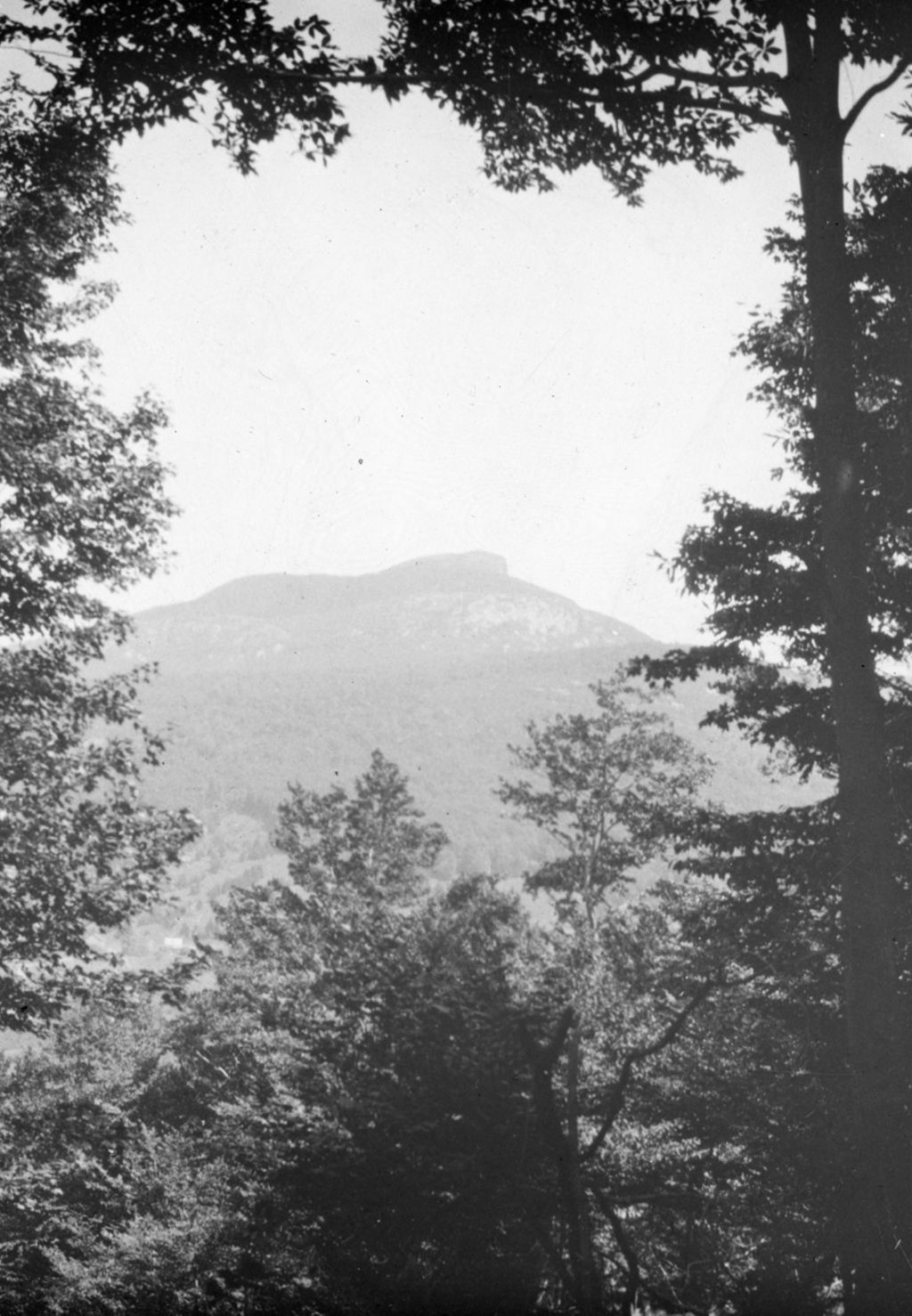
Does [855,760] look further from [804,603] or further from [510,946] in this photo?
[510,946]

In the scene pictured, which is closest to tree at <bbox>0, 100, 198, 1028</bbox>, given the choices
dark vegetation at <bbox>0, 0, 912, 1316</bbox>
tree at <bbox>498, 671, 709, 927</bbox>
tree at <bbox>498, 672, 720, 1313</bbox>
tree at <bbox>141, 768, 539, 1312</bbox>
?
dark vegetation at <bbox>0, 0, 912, 1316</bbox>

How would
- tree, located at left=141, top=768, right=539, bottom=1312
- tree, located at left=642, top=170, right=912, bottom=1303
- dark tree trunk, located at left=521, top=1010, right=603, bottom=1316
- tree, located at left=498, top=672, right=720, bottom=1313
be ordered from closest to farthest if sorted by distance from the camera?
dark tree trunk, located at left=521, top=1010, right=603, bottom=1316, tree, located at left=141, top=768, right=539, bottom=1312, tree, located at left=498, top=672, right=720, bottom=1313, tree, located at left=642, top=170, right=912, bottom=1303

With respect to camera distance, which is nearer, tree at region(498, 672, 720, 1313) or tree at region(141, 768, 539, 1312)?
tree at region(141, 768, 539, 1312)

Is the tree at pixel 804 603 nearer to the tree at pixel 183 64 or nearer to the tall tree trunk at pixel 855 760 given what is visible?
the tall tree trunk at pixel 855 760

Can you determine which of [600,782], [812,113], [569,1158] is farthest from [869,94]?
[600,782]

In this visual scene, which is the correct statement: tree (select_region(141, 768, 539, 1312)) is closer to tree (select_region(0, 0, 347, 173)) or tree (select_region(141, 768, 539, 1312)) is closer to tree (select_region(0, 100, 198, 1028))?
tree (select_region(0, 100, 198, 1028))
